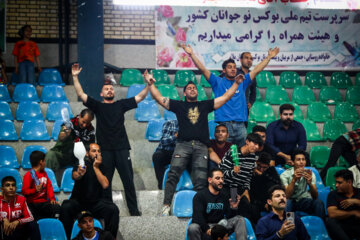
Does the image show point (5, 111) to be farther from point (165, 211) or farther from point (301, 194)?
point (301, 194)

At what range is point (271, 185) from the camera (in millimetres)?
6137

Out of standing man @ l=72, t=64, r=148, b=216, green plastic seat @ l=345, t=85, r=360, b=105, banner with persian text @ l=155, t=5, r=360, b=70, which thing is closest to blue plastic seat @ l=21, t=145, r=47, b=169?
standing man @ l=72, t=64, r=148, b=216

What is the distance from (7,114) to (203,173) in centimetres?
368

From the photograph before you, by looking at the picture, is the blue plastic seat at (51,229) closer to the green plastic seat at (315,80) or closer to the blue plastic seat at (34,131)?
the blue plastic seat at (34,131)

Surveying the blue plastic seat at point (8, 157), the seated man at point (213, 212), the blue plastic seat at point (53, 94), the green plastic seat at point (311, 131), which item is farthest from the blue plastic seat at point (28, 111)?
the green plastic seat at point (311, 131)

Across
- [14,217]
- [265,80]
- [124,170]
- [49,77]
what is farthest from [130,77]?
[14,217]

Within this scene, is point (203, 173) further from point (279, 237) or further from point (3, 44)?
point (3, 44)

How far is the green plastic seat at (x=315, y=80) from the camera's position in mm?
10508

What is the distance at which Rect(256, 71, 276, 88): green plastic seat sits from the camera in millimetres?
10288

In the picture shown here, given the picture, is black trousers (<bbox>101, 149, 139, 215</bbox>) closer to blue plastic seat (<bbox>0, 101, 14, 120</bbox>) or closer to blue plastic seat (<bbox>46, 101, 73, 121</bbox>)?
blue plastic seat (<bbox>46, 101, 73, 121</bbox>)

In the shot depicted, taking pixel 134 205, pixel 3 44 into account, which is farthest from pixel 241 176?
pixel 3 44

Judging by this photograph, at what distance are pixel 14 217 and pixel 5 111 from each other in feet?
10.8

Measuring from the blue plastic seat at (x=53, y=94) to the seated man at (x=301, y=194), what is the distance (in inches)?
177

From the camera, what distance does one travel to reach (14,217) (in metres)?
5.26
